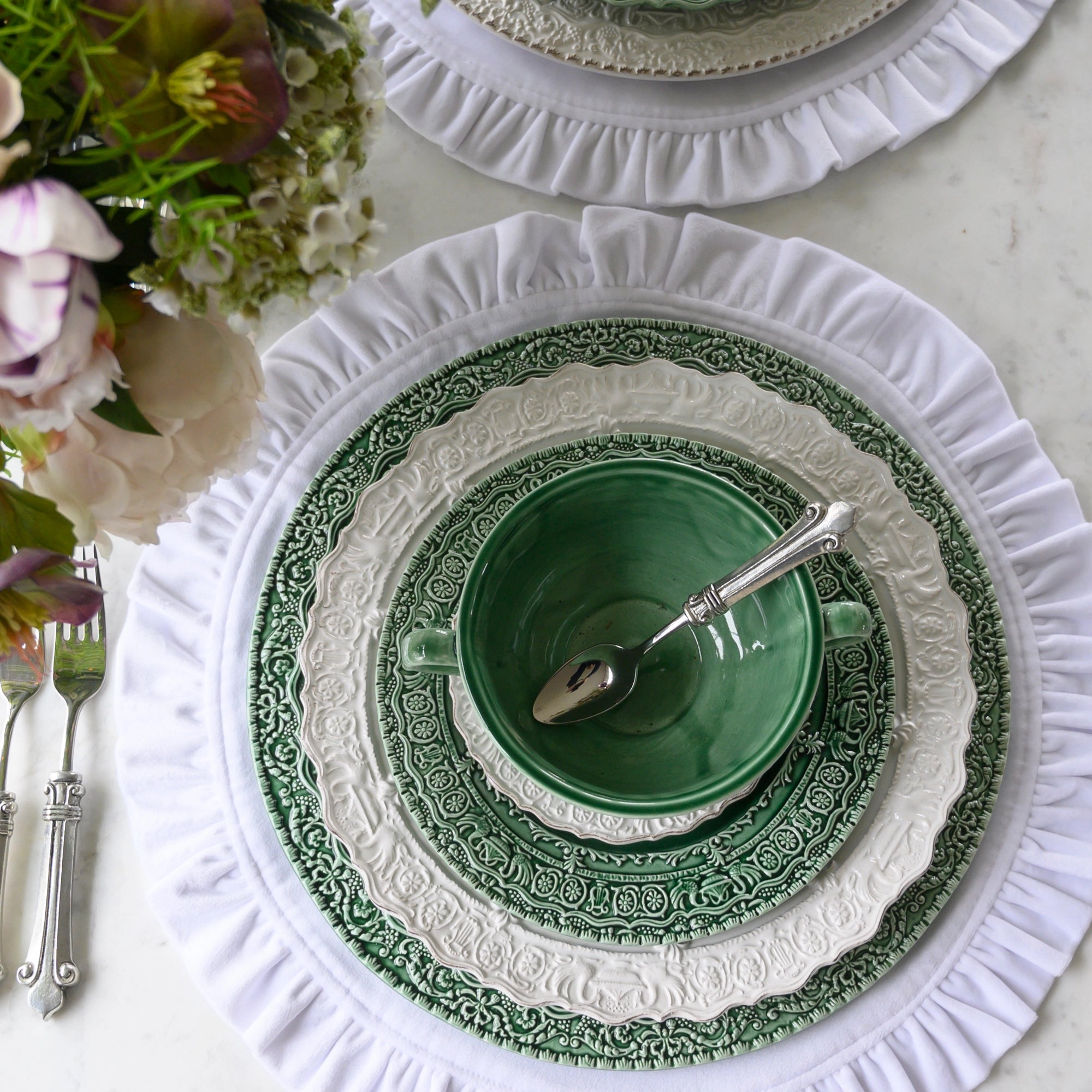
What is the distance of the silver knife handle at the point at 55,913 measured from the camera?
677 mm

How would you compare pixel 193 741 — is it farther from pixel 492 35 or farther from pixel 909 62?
pixel 909 62

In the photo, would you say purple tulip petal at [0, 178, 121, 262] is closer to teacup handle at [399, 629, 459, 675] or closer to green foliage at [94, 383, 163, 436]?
green foliage at [94, 383, 163, 436]

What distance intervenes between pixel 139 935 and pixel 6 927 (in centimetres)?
10

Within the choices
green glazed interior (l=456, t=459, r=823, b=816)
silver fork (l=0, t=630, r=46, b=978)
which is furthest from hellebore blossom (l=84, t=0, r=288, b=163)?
silver fork (l=0, t=630, r=46, b=978)

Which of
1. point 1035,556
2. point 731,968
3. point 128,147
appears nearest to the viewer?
point 128,147

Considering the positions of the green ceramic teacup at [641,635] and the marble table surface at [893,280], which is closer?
the green ceramic teacup at [641,635]

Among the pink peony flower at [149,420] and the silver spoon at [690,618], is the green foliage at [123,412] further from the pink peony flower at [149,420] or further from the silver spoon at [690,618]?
the silver spoon at [690,618]

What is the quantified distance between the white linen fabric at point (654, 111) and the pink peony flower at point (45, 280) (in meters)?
0.48

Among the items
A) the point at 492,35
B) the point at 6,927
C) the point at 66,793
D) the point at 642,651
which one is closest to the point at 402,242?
the point at 492,35

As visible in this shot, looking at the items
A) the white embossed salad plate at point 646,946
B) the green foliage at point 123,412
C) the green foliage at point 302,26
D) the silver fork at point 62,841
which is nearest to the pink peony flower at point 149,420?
the green foliage at point 123,412

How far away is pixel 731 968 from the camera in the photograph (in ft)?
1.87

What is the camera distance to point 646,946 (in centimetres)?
57

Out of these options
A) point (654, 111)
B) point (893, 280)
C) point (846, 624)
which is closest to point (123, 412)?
point (846, 624)

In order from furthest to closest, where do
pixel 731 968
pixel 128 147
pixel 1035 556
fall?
pixel 1035 556
pixel 731 968
pixel 128 147
